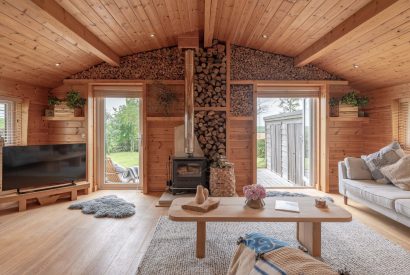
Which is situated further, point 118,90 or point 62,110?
point 118,90

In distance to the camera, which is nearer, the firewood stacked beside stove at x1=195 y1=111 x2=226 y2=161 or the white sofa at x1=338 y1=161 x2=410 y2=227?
the white sofa at x1=338 y1=161 x2=410 y2=227

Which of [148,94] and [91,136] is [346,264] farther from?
[91,136]

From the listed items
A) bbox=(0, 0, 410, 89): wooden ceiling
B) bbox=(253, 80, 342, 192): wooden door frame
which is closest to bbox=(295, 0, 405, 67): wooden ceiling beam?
bbox=(0, 0, 410, 89): wooden ceiling

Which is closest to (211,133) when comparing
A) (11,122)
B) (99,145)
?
(99,145)

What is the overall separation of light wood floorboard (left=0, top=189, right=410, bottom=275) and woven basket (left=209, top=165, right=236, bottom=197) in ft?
3.26

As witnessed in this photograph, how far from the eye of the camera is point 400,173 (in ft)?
11.4

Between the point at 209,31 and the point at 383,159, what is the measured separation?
337 centimetres

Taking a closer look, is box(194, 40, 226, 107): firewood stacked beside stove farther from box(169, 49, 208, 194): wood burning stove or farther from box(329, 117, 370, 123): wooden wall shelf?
box(329, 117, 370, 123): wooden wall shelf

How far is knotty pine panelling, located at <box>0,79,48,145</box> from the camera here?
416 cm

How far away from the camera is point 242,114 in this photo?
504 cm

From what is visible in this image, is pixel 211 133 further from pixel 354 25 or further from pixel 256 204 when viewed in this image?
pixel 354 25

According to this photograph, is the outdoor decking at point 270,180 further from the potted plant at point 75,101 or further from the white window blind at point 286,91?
the potted plant at point 75,101

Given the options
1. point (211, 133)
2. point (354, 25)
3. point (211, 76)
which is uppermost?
point (354, 25)

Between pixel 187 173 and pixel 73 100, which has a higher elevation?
pixel 73 100
